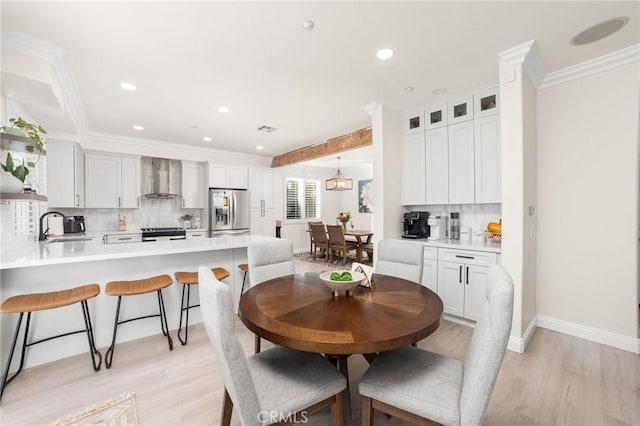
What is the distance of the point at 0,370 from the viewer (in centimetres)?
199

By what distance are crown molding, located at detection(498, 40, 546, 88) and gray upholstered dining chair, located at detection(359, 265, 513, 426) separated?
207cm

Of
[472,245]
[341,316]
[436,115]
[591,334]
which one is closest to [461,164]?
[436,115]

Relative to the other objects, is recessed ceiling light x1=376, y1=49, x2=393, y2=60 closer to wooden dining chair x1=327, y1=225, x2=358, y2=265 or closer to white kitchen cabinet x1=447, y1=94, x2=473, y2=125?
white kitchen cabinet x1=447, y1=94, x2=473, y2=125

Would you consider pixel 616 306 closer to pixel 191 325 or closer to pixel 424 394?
pixel 424 394

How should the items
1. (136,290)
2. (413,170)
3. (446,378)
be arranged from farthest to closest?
(413,170)
(136,290)
(446,378)

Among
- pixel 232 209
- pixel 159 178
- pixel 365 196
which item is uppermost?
pixel 159 178

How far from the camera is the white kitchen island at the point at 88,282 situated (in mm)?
2066

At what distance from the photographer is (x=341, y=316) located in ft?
4.36

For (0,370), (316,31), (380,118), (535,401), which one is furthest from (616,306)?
(0,370)

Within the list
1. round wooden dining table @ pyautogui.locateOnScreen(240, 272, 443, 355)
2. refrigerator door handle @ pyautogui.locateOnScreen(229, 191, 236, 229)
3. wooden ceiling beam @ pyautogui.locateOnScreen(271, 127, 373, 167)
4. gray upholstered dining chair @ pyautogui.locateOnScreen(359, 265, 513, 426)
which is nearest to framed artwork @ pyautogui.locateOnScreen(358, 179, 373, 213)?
wooden ceiling beam @ pyautogui.locateOnScreen(271, 127, 373, 167)

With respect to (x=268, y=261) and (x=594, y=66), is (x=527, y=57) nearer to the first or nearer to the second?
(x=594, y=66)

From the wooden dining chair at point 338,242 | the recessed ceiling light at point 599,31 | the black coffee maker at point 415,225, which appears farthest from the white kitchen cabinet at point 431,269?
the wooden dining chair at point 338,242

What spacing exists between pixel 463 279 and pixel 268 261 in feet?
6.95

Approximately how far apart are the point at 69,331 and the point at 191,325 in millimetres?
1004
